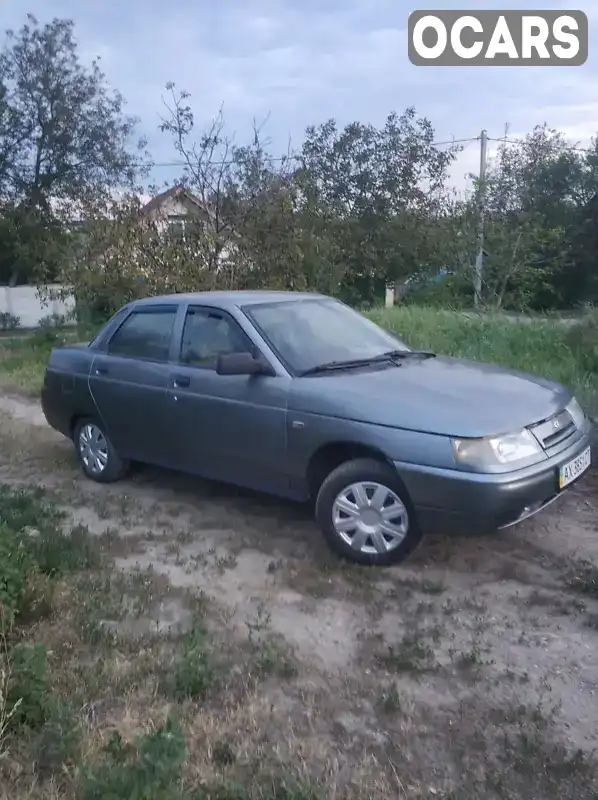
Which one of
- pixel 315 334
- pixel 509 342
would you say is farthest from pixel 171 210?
pixel 315 334

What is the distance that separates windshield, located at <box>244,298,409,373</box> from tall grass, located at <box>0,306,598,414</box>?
47.2 inches

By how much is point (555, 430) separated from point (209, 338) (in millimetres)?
2406

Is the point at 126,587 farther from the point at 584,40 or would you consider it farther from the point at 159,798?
the point at 584,40

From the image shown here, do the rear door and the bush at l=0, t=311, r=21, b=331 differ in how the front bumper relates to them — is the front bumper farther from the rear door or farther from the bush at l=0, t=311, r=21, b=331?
the bush at l=0, t=311, r=21, b=331

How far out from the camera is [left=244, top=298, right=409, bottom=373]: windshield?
5078 millimetres

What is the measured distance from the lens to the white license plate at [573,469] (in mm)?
4398

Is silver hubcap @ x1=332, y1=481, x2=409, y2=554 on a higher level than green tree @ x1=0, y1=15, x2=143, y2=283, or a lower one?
lower

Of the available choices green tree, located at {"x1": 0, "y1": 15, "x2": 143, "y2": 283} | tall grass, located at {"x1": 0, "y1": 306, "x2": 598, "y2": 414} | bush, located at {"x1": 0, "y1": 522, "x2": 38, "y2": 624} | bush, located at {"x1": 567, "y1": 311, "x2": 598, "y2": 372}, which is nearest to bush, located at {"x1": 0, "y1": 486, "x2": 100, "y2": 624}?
bush, located at {"x1": 0, "y1": 522, "x2": 38, "y2": 624}

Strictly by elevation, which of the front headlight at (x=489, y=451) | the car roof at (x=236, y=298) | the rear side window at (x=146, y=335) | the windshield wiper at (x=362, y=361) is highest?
the car roof at (x=236, y=298)

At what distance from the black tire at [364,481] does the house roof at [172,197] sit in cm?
928

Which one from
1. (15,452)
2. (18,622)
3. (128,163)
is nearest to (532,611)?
(18,622)

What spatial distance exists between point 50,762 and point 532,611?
7.86 feet

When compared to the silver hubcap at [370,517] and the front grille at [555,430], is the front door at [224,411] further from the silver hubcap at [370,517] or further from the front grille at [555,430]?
the front grille at [555,430]

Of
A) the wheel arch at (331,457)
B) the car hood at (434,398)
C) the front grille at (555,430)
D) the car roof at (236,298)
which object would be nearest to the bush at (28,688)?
the wheel arch at (331,457)
